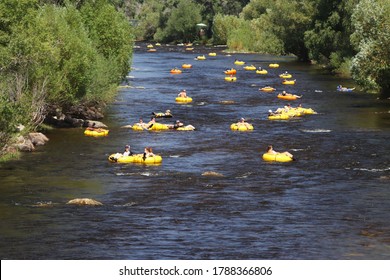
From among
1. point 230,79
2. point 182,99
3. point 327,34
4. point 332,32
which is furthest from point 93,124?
point 327,34

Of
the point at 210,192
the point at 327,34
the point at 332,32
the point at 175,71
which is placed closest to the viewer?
the point at 210,192

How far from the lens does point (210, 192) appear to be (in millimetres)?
50094

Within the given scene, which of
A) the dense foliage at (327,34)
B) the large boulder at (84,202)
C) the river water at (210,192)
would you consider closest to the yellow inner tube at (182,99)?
the river water at (210,192)

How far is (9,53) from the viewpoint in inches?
2339

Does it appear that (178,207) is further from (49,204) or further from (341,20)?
(341,20)

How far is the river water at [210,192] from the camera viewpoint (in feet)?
130

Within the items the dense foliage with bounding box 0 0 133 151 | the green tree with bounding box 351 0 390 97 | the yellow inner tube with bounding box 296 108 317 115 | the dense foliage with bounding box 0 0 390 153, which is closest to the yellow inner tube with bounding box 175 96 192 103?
the dense foliage with bounding box 0 0 390 153

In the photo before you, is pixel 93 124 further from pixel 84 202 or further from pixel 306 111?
pixel 84 202

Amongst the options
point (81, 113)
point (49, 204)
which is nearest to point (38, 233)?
point (49, 204)

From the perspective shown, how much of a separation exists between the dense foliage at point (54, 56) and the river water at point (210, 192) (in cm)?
313

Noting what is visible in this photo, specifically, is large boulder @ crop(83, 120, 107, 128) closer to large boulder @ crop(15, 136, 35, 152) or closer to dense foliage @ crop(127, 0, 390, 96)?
large boulder @ crop(15, 136, 35, 152)

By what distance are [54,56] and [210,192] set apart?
20844 mm

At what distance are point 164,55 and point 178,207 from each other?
409 feet

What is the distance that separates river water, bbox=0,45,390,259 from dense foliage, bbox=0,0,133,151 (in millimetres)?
3130
